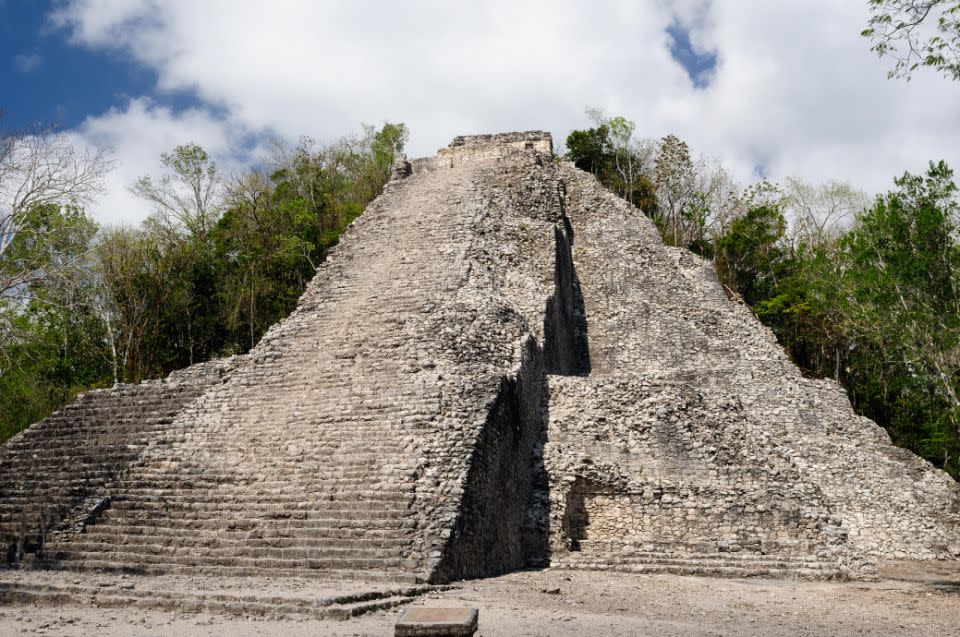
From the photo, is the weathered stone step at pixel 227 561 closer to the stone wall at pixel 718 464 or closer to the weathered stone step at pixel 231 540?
the weathered stone step at pixel 231 540

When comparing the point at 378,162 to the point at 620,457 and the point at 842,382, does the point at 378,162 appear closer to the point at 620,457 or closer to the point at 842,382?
the point at 842,382

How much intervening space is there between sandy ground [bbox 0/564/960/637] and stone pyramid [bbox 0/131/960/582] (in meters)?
0.78

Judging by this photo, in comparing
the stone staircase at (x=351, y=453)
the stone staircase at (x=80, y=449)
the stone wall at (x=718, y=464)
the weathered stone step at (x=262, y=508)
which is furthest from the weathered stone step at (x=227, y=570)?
the stone wall at (x=718, y=464)

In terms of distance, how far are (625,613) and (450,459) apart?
313cm

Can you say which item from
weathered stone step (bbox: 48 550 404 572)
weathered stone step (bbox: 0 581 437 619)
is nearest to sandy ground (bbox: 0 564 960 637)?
weathered stone step (bbox: 0 581 437 619)

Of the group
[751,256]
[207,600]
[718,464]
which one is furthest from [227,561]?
[751,256]

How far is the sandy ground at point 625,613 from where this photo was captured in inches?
225

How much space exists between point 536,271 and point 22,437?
386 inches

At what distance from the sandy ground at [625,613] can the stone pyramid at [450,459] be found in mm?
783

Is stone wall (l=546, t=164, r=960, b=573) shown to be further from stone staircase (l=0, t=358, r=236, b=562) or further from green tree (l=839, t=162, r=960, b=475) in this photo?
stone staircase (l=0, t=358, r=236, b=562)

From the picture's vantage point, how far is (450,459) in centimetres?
927

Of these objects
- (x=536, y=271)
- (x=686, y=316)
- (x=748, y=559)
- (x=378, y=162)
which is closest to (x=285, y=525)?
(x=748, y=559)

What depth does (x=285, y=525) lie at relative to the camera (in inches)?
343

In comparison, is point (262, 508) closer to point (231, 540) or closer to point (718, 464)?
point (231, 540)
